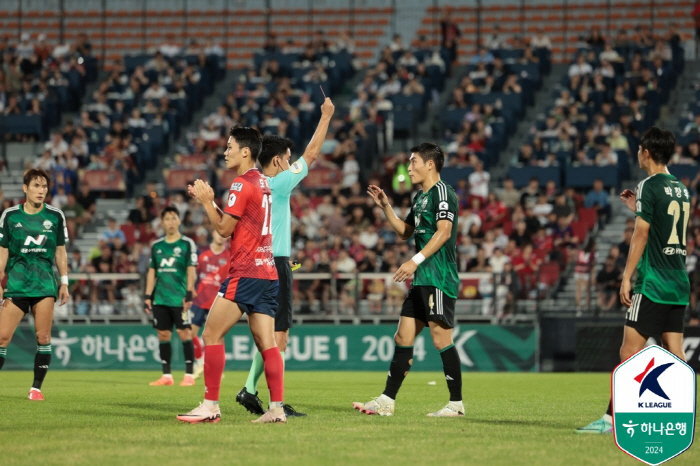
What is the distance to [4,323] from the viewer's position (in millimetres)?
10312

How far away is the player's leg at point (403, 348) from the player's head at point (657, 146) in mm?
2316

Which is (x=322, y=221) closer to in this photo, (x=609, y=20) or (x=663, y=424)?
(x=609, y=20)

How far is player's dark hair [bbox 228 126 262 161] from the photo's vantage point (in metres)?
7.99

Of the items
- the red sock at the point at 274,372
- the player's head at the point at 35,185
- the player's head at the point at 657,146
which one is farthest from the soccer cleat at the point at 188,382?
the player's head at the point at 657,146

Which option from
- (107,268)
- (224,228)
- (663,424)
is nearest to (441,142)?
(107,268)

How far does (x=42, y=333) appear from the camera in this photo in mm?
10500

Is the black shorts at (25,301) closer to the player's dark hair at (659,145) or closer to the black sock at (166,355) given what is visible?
the black sock at (166,355)

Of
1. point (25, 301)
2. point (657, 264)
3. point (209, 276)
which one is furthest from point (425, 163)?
point (209, 276)

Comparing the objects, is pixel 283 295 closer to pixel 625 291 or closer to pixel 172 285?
pixel 625 291

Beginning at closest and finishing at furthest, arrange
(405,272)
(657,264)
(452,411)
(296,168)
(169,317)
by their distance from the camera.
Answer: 1. (657,264)
2. (405,272)
3. (296,168)
4. (452,411)
5. (169,317)

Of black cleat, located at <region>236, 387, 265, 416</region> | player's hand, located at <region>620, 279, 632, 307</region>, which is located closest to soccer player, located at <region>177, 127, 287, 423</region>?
black cleat, located at <region>236, 387, 265, 416</region>

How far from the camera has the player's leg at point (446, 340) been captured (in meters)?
8.59

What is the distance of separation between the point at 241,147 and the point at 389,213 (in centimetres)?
161

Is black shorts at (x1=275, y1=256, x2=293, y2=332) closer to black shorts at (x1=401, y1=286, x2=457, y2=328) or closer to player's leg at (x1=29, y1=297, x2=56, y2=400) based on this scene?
black shorts at (x1=401, y1=286, x2=457, y2=328)
